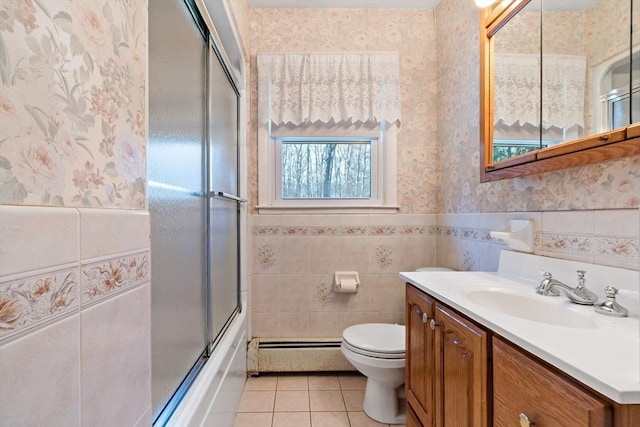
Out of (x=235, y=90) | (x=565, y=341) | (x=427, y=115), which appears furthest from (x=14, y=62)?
(x=427, y=115)

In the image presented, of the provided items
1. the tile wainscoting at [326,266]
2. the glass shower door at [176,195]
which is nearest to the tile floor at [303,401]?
the tile wainscoting at [326,266]

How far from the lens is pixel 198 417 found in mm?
982

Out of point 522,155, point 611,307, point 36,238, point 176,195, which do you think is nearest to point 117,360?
point 36,238

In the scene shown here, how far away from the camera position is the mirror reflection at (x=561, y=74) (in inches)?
32.2

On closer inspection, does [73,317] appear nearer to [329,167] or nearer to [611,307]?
[611,307]

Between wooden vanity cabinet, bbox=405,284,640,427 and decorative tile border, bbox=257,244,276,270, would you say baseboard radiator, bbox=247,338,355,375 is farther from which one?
wooden vanity cabinet, bbox=405,284,640,427

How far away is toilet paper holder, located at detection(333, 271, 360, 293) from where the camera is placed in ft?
6.37

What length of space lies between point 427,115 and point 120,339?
7.01 ft

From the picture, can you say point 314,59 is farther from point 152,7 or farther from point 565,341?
point 565,341

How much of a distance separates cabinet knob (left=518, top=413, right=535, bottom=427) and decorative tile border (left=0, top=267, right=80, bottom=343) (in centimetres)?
87

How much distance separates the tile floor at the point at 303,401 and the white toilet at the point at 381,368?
7cm

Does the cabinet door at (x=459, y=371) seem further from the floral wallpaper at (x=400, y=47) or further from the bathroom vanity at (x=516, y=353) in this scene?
the floral wallpaper at (x=400, y=47)

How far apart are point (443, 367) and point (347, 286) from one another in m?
Result: 0.99

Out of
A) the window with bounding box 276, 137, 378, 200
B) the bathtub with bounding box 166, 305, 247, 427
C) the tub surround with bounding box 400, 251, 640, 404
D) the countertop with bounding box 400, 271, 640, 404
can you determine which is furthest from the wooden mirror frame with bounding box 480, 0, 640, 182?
the bathtub with bounding box 166, 305, 247, 427
